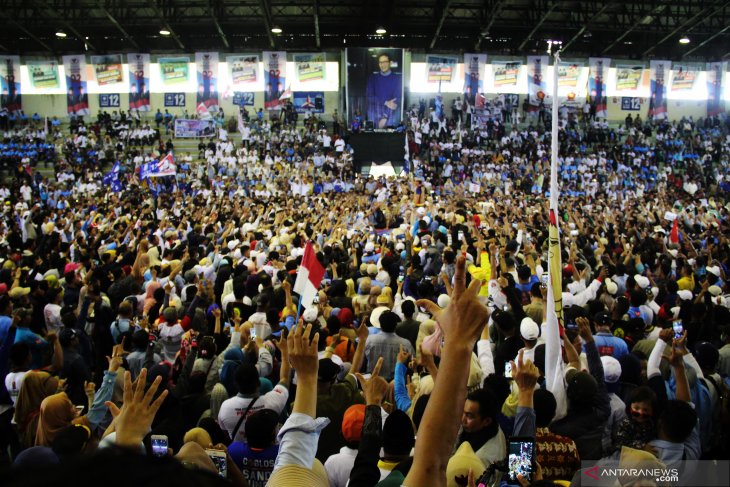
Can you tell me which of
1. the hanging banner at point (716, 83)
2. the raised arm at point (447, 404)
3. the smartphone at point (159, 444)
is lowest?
the smartphone at point (159, 444)

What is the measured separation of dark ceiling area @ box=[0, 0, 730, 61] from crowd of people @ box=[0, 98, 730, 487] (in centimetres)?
1573

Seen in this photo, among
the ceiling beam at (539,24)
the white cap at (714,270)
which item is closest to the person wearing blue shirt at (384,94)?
the ceiling beam at (539,24)

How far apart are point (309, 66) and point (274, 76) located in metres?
1.97

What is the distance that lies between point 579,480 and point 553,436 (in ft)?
1.66

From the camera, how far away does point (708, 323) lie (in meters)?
5.64

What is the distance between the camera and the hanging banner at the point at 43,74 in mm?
31109

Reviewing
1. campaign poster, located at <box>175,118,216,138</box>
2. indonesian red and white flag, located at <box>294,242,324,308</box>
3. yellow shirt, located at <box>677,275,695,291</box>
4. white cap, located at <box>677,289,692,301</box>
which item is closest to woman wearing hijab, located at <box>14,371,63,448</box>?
indonesian red and white flag, located at <box>294,242,324,308</box>

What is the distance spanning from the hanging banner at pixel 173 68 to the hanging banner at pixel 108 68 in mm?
2087

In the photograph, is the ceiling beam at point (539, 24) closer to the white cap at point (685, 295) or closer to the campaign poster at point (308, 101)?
the campaign poster at point (308, 101)

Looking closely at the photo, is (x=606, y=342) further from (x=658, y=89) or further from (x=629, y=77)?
(x=658, y=89)

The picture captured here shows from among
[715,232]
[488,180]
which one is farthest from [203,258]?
[488,180]

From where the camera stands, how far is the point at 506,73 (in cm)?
3133

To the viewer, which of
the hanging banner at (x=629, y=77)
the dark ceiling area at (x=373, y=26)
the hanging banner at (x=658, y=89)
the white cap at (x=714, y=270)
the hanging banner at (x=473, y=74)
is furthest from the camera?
the hanging banner at (x=658, y=89)

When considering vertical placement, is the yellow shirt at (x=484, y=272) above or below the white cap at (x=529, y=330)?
below
